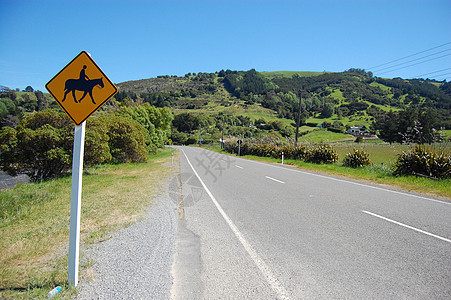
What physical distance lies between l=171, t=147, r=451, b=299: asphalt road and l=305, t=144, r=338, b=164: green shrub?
13.9 metres

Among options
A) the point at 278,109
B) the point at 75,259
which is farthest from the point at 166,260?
the point at 278,109

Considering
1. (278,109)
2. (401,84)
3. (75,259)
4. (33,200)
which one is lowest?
(33,200)

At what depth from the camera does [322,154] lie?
73.0 feet

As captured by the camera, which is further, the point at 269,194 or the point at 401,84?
the point at 401,84

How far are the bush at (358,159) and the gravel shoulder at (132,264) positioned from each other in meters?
16.0

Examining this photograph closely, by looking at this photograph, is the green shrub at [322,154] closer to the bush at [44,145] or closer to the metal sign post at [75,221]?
the bush at [44,145]

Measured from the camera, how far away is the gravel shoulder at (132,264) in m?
3.09

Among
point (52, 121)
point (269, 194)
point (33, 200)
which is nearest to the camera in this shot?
point (33, 200)

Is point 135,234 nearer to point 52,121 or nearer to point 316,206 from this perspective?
point 316,206

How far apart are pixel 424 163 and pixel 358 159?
547 cm

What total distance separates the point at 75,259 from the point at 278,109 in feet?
446

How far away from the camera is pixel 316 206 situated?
7.12 metres

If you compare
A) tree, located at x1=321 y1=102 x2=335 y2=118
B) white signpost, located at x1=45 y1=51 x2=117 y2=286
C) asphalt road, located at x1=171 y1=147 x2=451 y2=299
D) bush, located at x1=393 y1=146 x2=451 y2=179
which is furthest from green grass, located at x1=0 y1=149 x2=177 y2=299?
tree, located at x1=321 y1=102 x2=335 y2=118

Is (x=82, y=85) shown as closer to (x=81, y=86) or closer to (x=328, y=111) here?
(x=81, y=86)
